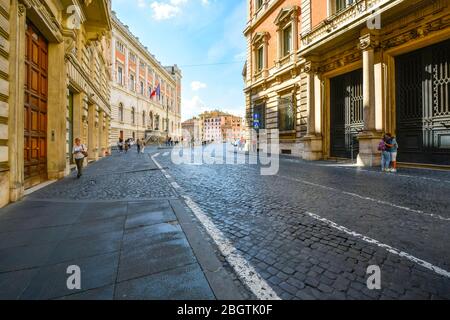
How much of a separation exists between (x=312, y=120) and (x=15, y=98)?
1560 cm

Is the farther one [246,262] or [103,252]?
[103,252]

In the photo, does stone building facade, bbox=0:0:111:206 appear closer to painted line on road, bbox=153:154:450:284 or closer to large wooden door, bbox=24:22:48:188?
large wooden door, bbox=24:22:48:188

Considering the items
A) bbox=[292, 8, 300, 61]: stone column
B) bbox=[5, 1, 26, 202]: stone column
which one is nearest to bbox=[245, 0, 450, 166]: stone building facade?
bbox=[292, 8, 300, 61]: stone column

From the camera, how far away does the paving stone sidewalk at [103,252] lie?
7.07 feet

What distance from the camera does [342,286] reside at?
7.16 ft

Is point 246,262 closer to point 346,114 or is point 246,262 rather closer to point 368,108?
point 368,108

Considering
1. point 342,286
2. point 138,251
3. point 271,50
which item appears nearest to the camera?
point 342,286

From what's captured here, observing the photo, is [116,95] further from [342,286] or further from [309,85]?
[342,286]

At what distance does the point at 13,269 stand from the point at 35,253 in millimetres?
372

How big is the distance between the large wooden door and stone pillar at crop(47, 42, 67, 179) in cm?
15

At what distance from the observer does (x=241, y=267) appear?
8.24 feet

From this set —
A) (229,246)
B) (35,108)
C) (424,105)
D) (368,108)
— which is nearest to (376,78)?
(368,108)

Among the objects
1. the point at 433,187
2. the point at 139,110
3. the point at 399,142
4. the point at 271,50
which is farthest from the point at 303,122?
the point at 139,110

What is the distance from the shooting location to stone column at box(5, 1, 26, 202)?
5410 millimetres
